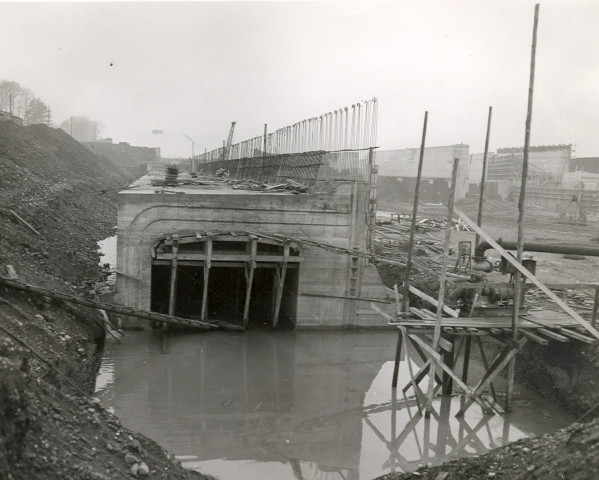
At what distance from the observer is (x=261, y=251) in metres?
18.5

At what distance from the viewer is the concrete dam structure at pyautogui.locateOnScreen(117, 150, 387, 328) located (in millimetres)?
16484

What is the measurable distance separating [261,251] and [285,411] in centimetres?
718

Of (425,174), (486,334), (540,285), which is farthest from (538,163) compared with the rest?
(540,285)

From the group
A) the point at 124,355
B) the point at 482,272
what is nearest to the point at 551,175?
the point at 482,272

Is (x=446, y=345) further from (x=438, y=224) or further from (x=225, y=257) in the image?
(x=438, y=224)

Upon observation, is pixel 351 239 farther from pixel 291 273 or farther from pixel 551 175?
pixel 551 175

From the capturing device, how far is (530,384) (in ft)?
45.4

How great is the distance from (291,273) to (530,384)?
811 cm

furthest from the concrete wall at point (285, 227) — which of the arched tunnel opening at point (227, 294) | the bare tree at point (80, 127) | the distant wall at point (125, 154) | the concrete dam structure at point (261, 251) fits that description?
the bare tree at point (80, 127)

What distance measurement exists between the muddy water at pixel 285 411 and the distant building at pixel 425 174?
3546cm

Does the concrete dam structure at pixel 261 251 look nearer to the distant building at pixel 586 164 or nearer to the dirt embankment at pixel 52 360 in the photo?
the dirt embankment at pixel 52 360

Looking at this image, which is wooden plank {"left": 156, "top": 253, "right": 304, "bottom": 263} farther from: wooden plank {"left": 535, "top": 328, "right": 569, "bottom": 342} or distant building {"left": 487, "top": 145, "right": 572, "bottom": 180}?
distant building {"left": 487, "top": 145, "right": 572, "bottom": 180}

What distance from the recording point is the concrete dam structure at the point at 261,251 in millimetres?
16484

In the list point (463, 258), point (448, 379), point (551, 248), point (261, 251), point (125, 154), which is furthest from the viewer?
point (125, 154)
